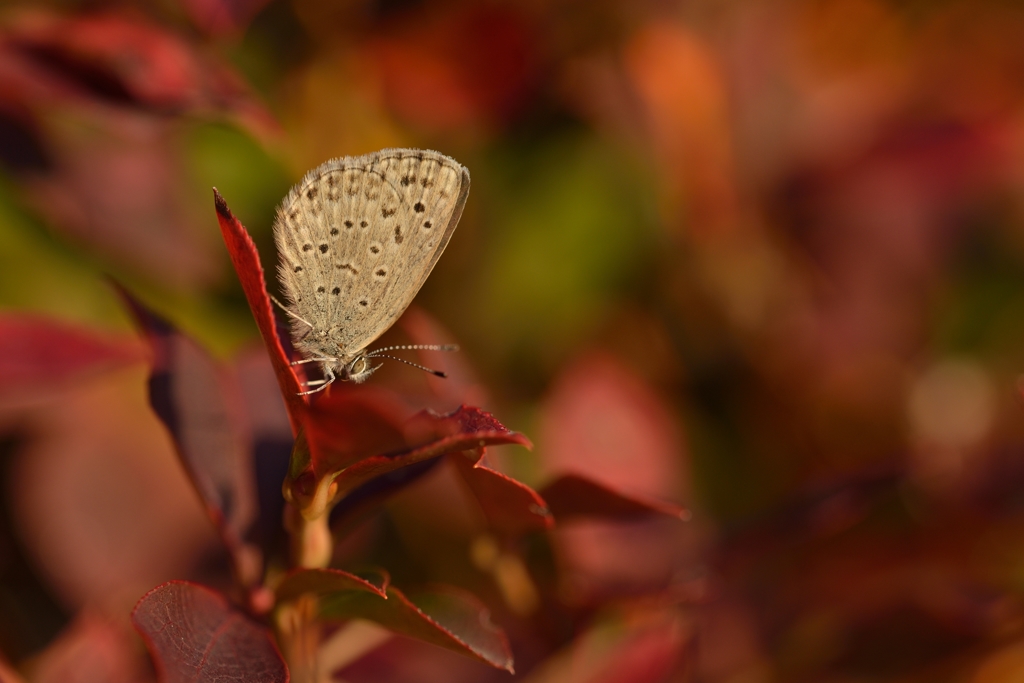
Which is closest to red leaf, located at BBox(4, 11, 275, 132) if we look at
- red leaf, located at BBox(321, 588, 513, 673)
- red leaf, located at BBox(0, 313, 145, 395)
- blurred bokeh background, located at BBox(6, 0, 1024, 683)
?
blurred bokeh background, located at BBox(6, 0, 1024, 683)

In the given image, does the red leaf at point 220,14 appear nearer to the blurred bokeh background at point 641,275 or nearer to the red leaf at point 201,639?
the blurred bokeh background at point 641,275

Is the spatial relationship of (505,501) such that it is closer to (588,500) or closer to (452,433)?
(588,500)

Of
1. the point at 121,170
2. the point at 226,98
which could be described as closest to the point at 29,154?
the point at 121,170

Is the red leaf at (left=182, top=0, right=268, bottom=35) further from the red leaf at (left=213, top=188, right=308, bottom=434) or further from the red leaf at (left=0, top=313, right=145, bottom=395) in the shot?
the red leaf at (left=213, top=188, right=308, bottom=434)

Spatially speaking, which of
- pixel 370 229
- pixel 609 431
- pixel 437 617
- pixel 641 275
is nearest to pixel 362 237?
pixel 370 229

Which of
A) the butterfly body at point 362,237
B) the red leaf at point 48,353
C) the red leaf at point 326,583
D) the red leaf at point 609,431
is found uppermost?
the butterfly body at point 362,237

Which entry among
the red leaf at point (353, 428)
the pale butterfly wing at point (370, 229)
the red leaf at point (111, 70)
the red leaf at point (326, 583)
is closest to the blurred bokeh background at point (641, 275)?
the red leaf at point (111, 70)

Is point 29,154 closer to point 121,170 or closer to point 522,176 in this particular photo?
point 121,170
